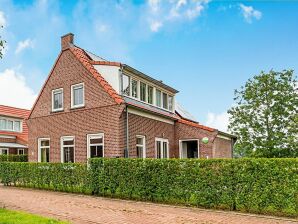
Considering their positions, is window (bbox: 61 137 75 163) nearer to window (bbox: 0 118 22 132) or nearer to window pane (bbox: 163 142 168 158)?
window pane (bbox: 163 142 168 158)

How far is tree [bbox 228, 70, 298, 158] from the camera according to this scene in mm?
30391

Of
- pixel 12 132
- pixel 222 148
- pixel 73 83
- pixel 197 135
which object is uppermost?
pixel 73 83

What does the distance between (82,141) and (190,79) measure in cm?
725

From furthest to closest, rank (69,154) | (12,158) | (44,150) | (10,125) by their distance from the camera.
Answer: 1. (10,125)
2. (12,158)
3. (44,150)
4. (69,154)

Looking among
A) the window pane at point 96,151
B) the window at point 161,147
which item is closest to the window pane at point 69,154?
the window pane at point 96,151

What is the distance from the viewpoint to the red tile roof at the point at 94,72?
18562mm

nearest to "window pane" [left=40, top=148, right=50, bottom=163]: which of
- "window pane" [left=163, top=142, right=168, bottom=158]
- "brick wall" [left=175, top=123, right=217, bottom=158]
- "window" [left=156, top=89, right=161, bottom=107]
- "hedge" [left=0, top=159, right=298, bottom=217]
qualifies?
"hedge" [left=0, top=159, right=298, bottom=217]

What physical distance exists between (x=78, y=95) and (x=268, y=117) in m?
18.9

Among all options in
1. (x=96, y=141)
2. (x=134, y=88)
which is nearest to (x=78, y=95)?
(x=96, y=141)

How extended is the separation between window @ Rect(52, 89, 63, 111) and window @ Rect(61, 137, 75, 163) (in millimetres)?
2184

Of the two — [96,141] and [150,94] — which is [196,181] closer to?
[96,141]

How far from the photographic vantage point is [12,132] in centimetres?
4000

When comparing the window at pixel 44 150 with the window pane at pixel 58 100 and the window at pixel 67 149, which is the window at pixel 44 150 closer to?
the window at pixel 67 149

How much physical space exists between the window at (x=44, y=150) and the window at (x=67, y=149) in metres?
1.62
